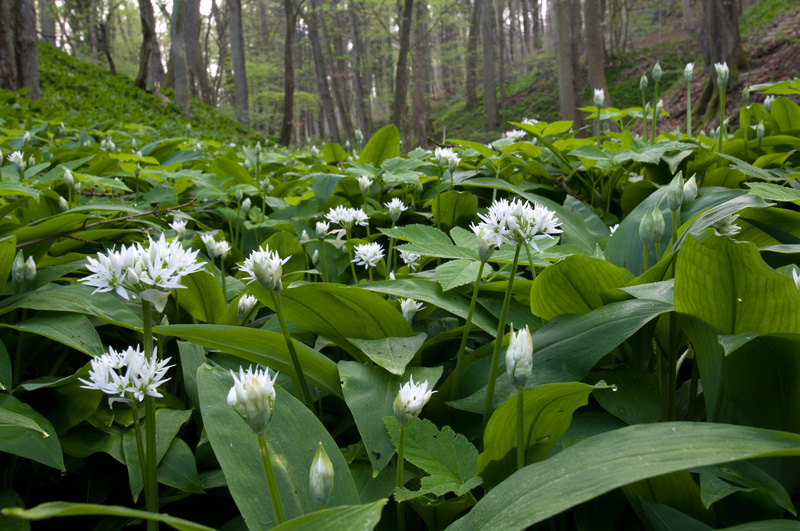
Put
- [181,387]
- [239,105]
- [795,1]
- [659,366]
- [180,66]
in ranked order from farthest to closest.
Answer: [239,105] → [795,1] → [180,66] → [181,387] → [659,366]

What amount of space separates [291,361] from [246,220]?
5.21 feet

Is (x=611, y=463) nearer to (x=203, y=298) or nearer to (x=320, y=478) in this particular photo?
(x=320, y=478)

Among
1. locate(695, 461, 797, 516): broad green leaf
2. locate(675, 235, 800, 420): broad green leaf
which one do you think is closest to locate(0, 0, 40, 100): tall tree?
locate(675, 235, 800, 420): broad green leaf

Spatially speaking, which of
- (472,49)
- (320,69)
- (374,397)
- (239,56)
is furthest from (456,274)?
(472,49)

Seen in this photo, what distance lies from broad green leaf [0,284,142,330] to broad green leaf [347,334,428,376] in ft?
1.97

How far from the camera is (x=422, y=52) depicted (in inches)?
744

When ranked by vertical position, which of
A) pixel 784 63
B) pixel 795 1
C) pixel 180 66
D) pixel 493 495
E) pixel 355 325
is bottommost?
pixel 493 495

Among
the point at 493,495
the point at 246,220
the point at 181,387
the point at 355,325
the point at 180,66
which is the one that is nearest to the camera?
the point at 493,495

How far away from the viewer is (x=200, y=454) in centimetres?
111

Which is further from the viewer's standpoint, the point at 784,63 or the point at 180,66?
the point at 180,66

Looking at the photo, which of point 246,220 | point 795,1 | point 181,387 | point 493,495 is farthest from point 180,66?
point 795,1

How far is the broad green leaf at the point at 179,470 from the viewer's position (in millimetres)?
1002

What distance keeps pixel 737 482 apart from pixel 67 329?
57.2 inches

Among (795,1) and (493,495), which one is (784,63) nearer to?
(795,1)
